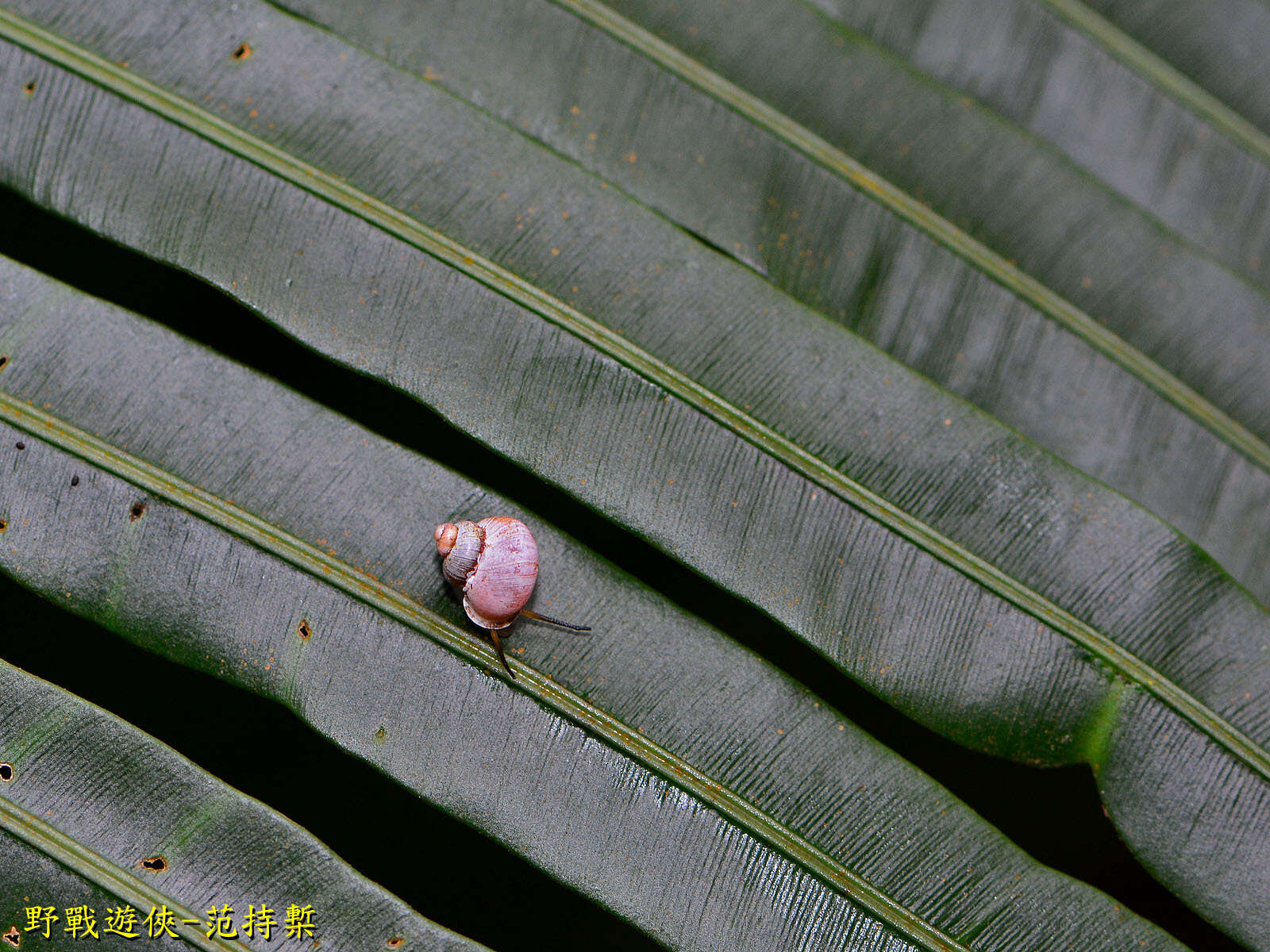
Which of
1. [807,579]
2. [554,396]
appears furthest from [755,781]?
[554,396]

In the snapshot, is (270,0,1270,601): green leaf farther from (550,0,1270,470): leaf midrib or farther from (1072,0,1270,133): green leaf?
(1072,0,1270,133): green leaf

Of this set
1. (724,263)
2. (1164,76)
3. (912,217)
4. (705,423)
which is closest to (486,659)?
(705,423)

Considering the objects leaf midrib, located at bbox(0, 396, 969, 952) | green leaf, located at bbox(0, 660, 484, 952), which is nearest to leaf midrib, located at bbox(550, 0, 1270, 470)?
leaf midrib, located at bbox(0, 396, 969, 952)

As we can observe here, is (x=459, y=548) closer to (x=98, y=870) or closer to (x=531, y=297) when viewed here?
(x=531, y=297)

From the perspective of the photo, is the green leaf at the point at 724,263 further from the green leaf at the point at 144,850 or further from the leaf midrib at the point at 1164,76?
the green leaf at the point at 144,850

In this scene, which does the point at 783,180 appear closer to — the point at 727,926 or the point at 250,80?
the point at 250,80

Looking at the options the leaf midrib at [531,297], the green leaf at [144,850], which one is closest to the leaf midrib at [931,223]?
the leaf midrib at [531,297]
